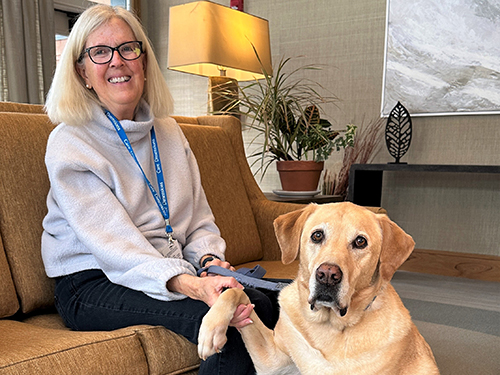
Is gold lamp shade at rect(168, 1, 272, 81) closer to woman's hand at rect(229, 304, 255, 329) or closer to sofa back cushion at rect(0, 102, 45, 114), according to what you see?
sofa back cushion at rect(0, 102, 45, 114)

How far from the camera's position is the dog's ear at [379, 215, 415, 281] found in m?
1.11

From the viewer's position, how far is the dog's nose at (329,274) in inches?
41.8

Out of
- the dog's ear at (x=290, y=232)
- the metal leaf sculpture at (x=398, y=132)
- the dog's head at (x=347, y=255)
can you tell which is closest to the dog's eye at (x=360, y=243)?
the dog's head at (x=347, y=255)

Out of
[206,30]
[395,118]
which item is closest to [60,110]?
[206,30]

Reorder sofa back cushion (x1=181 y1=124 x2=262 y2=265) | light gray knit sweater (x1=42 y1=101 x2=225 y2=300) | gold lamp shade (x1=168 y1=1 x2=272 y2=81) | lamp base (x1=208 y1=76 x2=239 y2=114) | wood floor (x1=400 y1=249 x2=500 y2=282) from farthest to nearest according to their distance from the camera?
wood floor (x1=400 y1=249 x2=500 y2=282) → lamp base (x1=208 y1=76 x2=239 y2=114) → gold lamp shade (x1=168 y1=1 x2=272 y2=81) → sofa back cushion (x1=181 y1=124 x2=262 y2=265) → light gray knit sweater (x1=42 y1=101 x2=225 y2=300)

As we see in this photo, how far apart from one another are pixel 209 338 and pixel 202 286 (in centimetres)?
17

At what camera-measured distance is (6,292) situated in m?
Answer: 1.37

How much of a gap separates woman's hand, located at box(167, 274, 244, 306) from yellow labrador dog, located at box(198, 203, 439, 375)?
63 mm

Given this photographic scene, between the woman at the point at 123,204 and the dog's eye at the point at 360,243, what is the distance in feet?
0.97

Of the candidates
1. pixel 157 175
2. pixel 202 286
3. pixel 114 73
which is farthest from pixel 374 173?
pixel 202 286

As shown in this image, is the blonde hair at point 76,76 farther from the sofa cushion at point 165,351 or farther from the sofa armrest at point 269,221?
the sofa armrest at point 269,221

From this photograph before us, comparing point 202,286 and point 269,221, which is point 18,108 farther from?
point 269,221

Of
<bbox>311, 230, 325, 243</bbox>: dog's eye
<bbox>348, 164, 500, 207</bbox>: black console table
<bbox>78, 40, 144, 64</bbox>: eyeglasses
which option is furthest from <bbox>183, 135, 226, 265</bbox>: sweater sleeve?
<bbox>348, 164, 500, 207</bbox>: black console table

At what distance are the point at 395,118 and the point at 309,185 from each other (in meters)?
0.79
